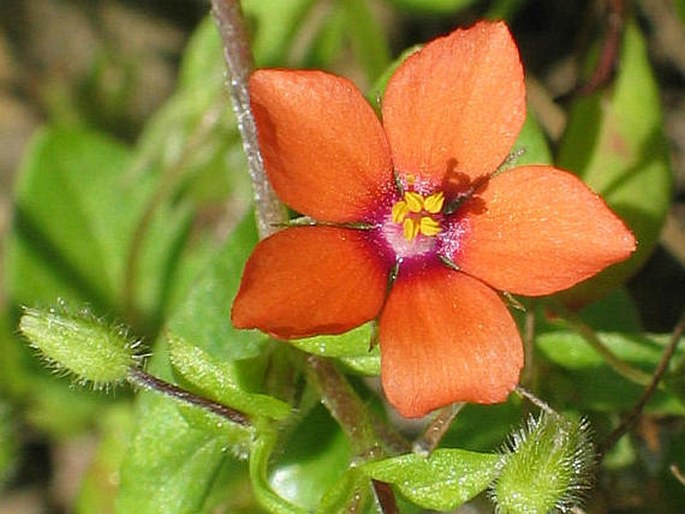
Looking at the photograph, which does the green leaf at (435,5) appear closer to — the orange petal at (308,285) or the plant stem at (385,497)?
the orange petal at (308,285)

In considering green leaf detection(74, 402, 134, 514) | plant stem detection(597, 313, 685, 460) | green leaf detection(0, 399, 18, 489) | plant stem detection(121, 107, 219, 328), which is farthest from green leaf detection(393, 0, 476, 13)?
green leaf detection(0, 399, 18, 489)

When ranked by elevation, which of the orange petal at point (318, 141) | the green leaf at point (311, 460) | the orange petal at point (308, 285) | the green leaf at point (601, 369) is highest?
the orange petal at point (318, 141)

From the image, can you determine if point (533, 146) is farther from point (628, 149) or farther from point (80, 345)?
point (80, 345)

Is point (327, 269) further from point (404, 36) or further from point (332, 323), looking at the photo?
point (404, 36)

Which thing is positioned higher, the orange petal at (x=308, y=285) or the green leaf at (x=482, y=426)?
the orange petal at (x=308, y=285)

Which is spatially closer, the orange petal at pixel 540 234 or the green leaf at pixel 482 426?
the orange petal at pixel 540 234

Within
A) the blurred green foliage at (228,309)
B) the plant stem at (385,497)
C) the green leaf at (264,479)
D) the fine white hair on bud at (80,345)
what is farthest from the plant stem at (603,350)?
the fine white hair on bud at (80,345)

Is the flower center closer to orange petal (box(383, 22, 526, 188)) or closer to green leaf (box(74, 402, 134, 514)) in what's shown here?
orange petal (box(383, 22, 526, 188))

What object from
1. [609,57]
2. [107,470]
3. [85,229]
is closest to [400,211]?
[609,57]
